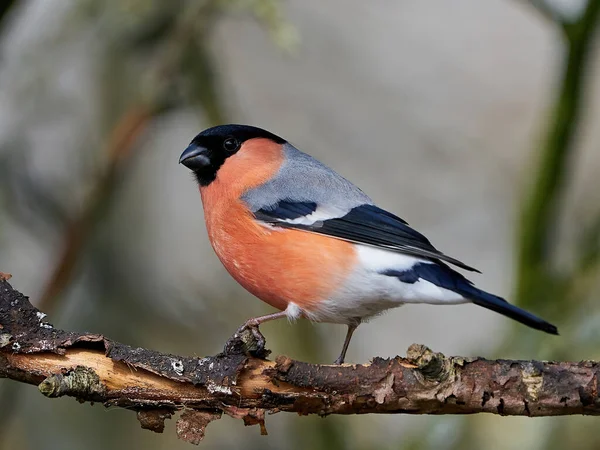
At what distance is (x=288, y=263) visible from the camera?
2289 millimetres

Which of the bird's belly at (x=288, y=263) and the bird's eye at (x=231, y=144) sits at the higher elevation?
the bird's eye at (x=231, y=144)

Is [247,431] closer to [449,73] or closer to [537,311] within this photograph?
[537,311]

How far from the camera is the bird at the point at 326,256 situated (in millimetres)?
2275

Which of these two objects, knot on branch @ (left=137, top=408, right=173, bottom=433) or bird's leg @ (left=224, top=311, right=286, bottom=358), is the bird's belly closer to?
bird's leg @ (left=224, top=311, right=286, bottom=358)

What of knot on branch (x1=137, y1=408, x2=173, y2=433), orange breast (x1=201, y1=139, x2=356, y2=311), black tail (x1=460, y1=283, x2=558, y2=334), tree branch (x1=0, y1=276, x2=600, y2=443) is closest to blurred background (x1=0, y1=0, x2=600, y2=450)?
black tail (x1=460, y1=283, x2=558, y2=334)

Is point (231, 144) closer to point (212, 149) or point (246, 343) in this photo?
point (212, 149)

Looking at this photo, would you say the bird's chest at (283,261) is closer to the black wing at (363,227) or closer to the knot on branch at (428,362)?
the black wing at (363,227)

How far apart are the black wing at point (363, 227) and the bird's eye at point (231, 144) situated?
1.04ft

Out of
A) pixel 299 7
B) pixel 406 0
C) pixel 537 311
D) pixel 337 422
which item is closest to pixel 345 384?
pixel 537 311

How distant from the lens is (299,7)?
5.21 m

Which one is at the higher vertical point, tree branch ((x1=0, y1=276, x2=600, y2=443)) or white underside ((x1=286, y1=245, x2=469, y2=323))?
white underside ((x1=286, y1=245, x2=469, y2=323))

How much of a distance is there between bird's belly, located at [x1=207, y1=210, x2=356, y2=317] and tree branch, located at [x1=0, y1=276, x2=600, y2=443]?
44cm

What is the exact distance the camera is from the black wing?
2.33m

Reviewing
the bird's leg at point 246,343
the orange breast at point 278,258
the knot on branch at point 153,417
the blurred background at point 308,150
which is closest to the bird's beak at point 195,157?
the orange breast at point 278,258
